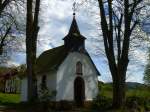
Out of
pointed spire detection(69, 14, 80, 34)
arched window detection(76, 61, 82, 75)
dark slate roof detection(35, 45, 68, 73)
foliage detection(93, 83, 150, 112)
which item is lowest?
foliage detection(93, 83, 150, 112)

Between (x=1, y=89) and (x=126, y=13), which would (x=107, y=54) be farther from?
(x=1, y=89)

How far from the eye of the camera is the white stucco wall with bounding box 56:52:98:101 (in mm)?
40938

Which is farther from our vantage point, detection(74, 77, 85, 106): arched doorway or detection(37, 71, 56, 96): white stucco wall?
detection(74, 77, 85, 106): arched doorway

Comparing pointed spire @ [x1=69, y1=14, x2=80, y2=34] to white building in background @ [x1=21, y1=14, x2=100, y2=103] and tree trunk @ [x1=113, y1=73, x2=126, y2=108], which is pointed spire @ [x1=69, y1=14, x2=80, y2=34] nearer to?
white building in background @ [x1=21, y1=14, x2=100, y2=103]

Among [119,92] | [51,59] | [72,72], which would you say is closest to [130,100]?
[119,92]

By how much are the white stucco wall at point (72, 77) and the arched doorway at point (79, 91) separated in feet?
1.38

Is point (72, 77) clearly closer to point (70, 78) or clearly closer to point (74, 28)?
point (70, 78)

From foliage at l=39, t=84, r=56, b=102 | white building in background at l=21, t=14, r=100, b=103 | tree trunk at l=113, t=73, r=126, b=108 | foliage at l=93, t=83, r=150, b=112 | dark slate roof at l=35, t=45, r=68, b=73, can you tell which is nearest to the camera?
tree trunk at l=113, t=73, r=126, b=108

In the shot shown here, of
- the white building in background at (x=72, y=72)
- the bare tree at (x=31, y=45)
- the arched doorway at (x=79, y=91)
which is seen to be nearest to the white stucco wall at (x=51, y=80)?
the white building in background at (x=72, y=72)

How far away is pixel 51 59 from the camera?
4394 cm

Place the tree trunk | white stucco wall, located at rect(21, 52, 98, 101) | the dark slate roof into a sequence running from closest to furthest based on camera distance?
the tree trunk
white stucco wall, located at rect(21, 52, 98, 101)
the dark slate roof

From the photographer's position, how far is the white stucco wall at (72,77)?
134ft

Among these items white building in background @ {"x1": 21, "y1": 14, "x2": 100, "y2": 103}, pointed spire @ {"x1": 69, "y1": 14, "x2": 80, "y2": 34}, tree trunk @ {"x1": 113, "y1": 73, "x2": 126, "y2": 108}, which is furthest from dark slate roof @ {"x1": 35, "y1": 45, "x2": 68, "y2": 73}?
tree trunk @ {"x1": 113, "y1": 73, "x2": 126, "y2": 108}

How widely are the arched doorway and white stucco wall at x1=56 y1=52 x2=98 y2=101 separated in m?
0.42
